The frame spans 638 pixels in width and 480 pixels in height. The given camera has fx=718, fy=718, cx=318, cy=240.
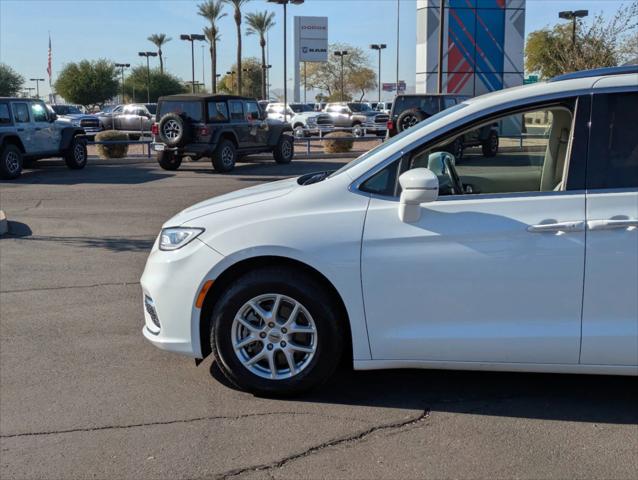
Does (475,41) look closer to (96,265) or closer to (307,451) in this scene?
(96,265)

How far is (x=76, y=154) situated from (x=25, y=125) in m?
2.18

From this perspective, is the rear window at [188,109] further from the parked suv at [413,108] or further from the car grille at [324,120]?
the car grille at [324,120]

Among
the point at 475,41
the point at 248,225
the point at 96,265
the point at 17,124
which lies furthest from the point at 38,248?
the point at 475,41

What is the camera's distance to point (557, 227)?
378 centimetres

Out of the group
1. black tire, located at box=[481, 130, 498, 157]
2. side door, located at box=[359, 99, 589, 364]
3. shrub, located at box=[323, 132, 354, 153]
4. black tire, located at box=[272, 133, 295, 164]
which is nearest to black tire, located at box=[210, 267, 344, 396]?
side door, located at box=[359, 99, 589, 364]

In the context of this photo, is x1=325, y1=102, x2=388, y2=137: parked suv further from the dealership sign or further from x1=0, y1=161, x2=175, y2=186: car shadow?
x1=0, y1=161, x2=175, y2=186: car shadow

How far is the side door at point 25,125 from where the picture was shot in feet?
55.2

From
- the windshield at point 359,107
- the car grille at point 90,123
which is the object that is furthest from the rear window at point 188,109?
the windshield at point 359,107

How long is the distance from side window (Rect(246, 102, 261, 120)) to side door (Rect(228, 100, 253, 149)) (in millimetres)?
277

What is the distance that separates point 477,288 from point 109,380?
244 centimetres

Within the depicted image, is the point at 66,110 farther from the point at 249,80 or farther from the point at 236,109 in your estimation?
the point at 249,80

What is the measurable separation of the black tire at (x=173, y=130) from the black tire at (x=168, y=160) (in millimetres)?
973

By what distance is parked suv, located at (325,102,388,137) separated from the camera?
3379 cm

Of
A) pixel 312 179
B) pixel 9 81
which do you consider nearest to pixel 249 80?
pixel 9 81
